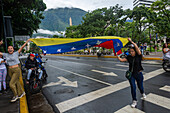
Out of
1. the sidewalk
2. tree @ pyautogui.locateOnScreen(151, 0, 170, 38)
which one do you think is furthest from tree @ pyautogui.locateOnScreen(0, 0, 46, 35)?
tree @ pyautogui.locateOnScreen(151, 0, 170, 38)

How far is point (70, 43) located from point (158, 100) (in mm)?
4695

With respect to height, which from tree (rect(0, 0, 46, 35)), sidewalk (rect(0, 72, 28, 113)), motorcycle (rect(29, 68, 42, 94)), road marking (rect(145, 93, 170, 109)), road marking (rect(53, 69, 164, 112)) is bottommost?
road marking (rect(53, 69, 164, 112))

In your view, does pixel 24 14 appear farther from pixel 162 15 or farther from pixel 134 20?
pixel 162 15

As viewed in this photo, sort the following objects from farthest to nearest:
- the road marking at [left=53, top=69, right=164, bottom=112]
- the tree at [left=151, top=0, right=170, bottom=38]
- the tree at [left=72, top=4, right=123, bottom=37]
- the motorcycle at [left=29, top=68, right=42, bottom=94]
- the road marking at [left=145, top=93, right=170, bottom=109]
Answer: the tree at [left=72, top=4, right=123, bottom=37] < the tree at [left=151, top=0, right=170, bottom=38] < the motorcycle at [left=29, top=68, right=42, bottom=94] < the road marking at [left=53, top=69, right=164, bottom=112] < the road marking at [left=145, top=93, right=170, bottom=109]

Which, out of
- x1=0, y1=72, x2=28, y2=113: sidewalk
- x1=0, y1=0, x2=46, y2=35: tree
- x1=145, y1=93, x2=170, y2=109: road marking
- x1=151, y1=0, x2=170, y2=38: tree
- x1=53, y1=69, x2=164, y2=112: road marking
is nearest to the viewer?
x1=0, y1=72, x2=28, y2=113: sidewalk

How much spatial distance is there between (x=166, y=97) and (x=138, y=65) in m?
1.94

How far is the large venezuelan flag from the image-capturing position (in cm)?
590

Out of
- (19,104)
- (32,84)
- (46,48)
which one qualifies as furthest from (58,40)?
(19,104)

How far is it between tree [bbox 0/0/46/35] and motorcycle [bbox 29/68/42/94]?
483 inches

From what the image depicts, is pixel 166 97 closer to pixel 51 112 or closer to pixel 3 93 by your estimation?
pixel 51 112

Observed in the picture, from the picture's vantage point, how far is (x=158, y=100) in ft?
14.9

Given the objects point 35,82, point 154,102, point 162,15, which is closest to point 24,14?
point 35,82

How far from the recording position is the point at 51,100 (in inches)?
202

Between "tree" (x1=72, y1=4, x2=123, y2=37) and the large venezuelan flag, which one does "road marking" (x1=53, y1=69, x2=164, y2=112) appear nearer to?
the large venezuelan flag
